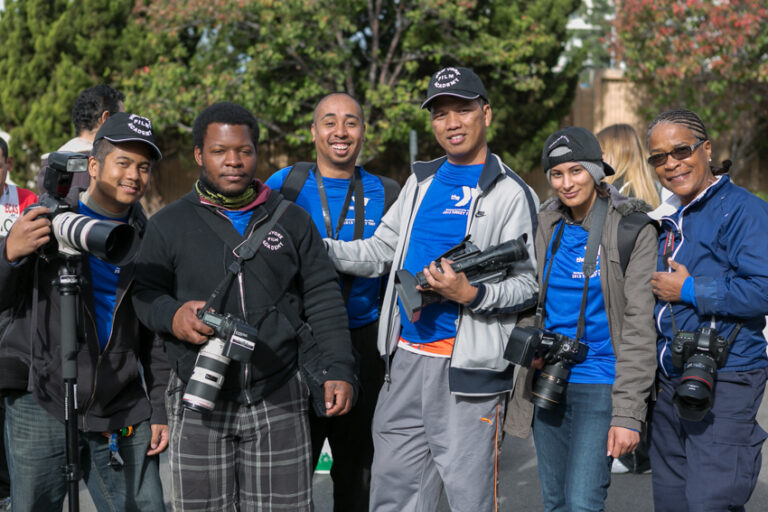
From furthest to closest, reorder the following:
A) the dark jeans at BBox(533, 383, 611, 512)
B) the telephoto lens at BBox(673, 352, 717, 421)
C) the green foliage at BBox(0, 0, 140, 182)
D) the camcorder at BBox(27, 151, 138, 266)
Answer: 1. the green foliage at BBox(0, 0, 140, 182)
2. the dark jeans at BBox(533, 383, 611, 512)
3. the telephoto lens at BBox(673, 352, 717, 421)
4. the camcorder at BBox(27, 151, 138, 266)

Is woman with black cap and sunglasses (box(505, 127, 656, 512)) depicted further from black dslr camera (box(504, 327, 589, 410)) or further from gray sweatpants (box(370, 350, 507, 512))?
gray sweatpants (box(370, 350, 507, 512))

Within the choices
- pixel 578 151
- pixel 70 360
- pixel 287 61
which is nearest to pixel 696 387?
pixel 578 151

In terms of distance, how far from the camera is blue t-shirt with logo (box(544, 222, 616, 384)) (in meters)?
3.26

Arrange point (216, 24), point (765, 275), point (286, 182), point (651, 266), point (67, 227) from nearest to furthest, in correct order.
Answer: point (67, 227) < point (765, 275) < point (651, 266) < point (286, 182) < point (216, 24)

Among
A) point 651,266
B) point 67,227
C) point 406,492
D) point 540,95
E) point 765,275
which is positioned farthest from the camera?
point 540,95

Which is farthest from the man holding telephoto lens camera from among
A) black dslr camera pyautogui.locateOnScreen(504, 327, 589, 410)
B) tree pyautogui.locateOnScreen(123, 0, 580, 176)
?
tree pyautogui.locateOnScreen(123, 0, 580, 176)

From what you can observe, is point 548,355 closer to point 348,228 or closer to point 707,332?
point 707,332

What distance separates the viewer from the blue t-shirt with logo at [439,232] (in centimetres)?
346

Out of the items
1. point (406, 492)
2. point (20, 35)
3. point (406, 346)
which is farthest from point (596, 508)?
point (20, 35)

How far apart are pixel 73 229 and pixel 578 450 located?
2199 millimetres

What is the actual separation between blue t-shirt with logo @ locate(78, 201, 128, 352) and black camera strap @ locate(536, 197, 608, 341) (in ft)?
5.98

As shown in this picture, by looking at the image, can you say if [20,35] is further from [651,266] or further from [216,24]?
[651,266]

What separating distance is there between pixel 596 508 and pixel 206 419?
1652 mm

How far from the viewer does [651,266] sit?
126 inches
